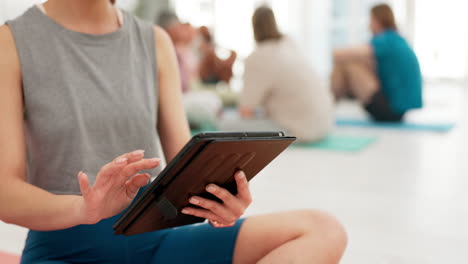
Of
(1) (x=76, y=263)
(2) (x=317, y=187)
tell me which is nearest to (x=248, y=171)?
(1) (x=76, y=263)

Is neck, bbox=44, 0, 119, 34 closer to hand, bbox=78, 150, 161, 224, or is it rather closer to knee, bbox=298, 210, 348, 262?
hand, bbox=78, 150, 161, 224

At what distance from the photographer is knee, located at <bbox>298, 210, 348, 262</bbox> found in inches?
38.1

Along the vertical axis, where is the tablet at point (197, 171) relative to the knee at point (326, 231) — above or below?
above

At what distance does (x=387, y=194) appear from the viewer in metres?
2.21

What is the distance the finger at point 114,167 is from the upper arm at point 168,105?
366 millimetres

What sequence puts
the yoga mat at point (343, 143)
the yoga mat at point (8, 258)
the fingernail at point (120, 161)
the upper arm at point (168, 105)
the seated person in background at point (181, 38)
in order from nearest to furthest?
the fingernail at point (120, 161), the upper arm at point (168, 105), the yoga mat at point (8, 258), the yoga mat at point (343, 143), the seated person in background at point (181, 38)

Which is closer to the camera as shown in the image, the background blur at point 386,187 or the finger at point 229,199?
the finger at point 229,199

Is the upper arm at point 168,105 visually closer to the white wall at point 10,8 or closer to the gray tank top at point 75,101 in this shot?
the gray tank top at point 75,101

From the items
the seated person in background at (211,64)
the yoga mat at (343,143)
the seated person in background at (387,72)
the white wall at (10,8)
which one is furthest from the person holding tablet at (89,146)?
the seated person in background at (211,64)

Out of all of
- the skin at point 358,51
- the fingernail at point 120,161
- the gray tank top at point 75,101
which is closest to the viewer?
the fingernail at point 120,161

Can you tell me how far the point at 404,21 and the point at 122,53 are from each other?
7.49m

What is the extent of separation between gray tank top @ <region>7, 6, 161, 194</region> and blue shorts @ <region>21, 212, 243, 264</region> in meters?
0.09

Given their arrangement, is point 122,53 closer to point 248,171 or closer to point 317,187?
point 248,171

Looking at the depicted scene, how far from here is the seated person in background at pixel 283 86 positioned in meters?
3.22
